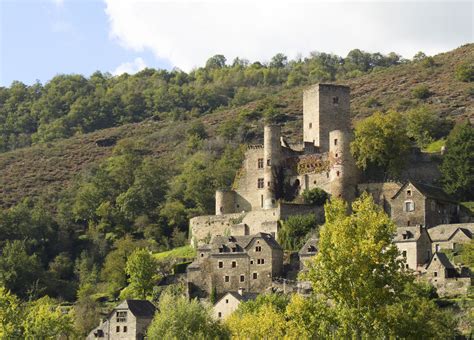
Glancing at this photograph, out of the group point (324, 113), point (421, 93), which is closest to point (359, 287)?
point (324, 113)

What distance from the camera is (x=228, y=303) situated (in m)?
82.9

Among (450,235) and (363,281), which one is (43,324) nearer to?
(363,281)

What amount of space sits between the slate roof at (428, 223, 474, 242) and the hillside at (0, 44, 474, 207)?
4565 cm

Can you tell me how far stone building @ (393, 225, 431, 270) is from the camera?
267 ft

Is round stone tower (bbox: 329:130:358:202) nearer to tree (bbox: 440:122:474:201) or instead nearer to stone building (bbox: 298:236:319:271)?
stone building (bbox: 298:236:319:271)

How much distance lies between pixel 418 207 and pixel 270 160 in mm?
14365

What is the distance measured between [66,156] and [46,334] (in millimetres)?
88235

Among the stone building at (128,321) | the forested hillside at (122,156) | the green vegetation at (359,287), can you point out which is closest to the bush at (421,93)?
the forested hillside at (122,156)

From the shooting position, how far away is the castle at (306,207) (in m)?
84.1

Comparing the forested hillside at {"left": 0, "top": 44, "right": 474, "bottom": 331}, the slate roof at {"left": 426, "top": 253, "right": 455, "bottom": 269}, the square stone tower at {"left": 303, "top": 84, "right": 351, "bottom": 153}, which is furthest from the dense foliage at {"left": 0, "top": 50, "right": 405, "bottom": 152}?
the slate roof at {"left": 426, "top": 253, "right": 455, "bottom": 269}

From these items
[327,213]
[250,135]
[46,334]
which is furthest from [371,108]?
[327,213]

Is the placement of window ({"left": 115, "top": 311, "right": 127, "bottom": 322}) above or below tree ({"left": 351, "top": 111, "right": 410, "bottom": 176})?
below

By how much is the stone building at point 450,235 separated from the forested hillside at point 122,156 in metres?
23.3

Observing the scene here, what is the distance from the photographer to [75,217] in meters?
120
